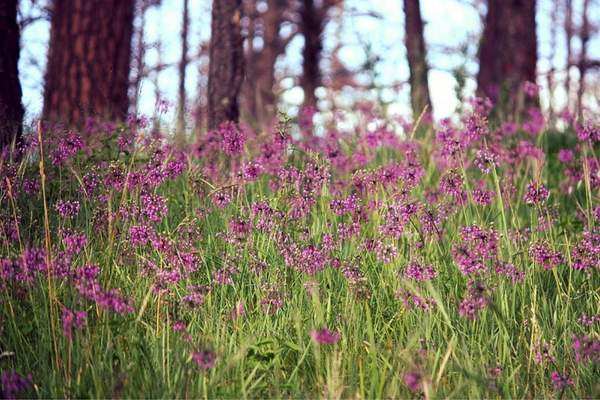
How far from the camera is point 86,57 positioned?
7.62 meters

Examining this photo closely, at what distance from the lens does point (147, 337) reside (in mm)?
3262

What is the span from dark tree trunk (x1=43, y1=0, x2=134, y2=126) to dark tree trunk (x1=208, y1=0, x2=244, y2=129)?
951 millimetres

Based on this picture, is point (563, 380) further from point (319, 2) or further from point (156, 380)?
point (319, 2)

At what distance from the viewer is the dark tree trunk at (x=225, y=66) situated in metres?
7.47

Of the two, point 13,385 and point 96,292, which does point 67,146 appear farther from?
point 13,385

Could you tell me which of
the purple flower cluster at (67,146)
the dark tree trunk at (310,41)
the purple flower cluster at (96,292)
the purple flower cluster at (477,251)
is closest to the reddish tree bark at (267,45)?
the dark tree trunk at (310,41)

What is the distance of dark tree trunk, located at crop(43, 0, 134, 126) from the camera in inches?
298

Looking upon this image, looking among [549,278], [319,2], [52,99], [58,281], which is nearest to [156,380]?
Answer: [58,281]

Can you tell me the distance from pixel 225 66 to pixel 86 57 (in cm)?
143

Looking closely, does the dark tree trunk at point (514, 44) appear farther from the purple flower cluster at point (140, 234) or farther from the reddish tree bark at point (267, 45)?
the reddish tree bark at point (267, 45)

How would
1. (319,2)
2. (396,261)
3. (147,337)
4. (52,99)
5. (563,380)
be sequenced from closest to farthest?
1. (563,380)
2. (147,337)
3. (396,261)
4. (52,99)
5. (319,2)

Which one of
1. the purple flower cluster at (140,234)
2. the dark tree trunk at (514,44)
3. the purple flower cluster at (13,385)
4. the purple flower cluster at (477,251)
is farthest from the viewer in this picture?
the dark tree trunk at (514,44)

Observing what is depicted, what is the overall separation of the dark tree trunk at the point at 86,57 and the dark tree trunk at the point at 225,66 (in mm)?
951

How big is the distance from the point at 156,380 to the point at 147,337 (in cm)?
36
